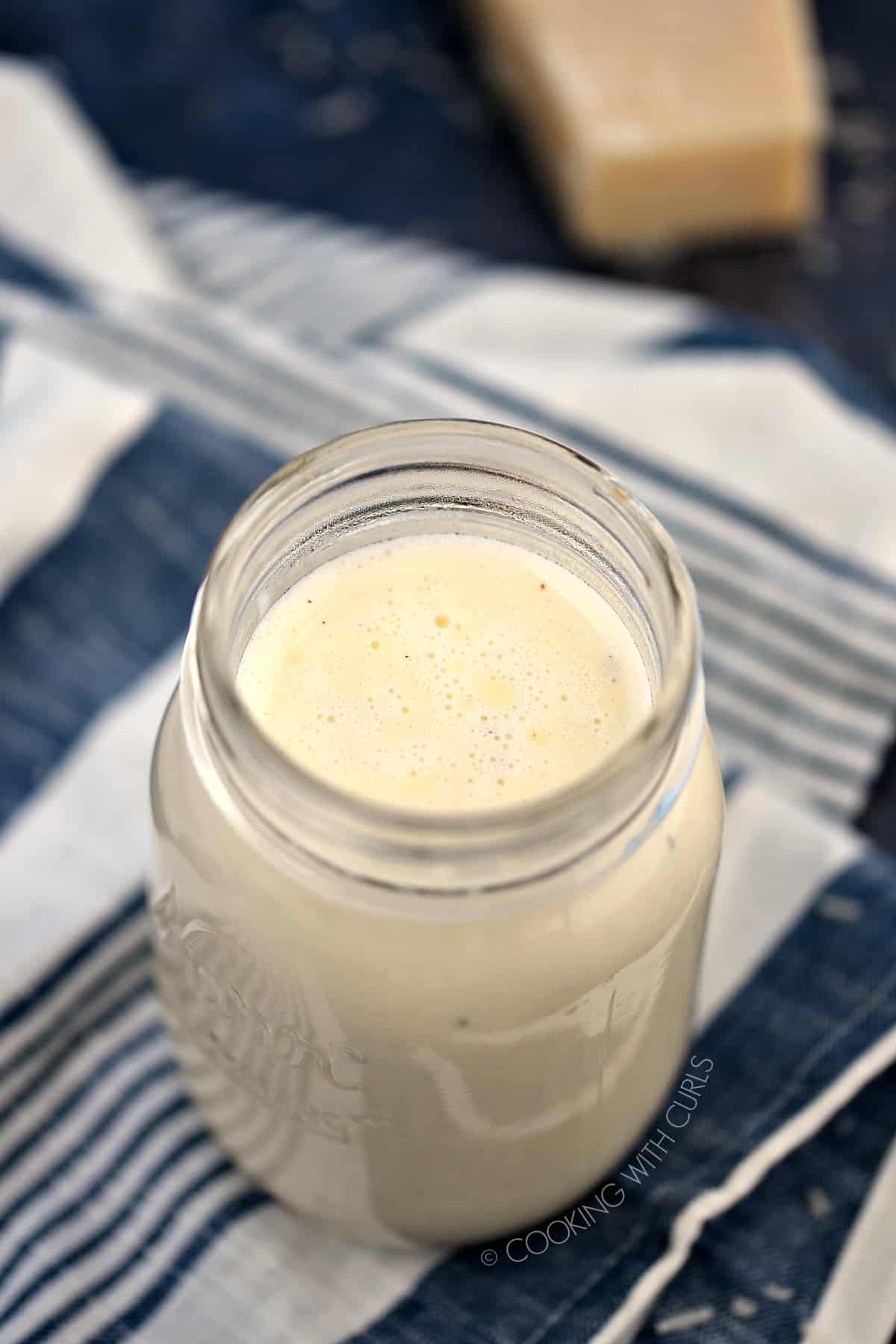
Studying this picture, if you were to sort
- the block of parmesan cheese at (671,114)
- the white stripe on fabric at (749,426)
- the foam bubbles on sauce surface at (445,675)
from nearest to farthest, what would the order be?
1. the foam bubbles on sauce surface at (445,675)
2. the white stripe on fabric at (749,426)
3. the block of parmesan cheese at (671,114)

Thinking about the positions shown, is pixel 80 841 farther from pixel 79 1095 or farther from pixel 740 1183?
pixel 740 1183

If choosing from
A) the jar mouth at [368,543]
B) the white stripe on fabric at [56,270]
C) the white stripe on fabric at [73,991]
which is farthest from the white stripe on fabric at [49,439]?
the jar mouth at [368,543]

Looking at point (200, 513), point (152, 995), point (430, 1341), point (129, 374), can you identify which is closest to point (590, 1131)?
point (430, 1341)

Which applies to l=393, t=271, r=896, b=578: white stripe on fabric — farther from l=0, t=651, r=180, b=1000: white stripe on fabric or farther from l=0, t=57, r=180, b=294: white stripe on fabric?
l=0, t=651, r=180, b=1000: white stripe on fabric

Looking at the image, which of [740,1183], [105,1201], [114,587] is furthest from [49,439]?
[740,1183]

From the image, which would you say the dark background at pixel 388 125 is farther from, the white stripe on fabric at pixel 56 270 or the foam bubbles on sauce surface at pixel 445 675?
the foam bubbles on sauce surface at pixel 445 675

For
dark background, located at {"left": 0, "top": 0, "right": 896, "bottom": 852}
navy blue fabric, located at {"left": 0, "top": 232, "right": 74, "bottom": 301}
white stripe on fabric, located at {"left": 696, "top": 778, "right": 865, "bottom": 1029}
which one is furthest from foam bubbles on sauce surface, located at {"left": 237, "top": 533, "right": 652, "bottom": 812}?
dark background, located at {"left": 0, "top": 0, "right": 896, "bottom": 852}

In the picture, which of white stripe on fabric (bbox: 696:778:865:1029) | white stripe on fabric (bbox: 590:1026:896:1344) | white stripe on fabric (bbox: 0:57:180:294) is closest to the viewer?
white stripe on fabric (bbox: 590:1026:896:1344)
